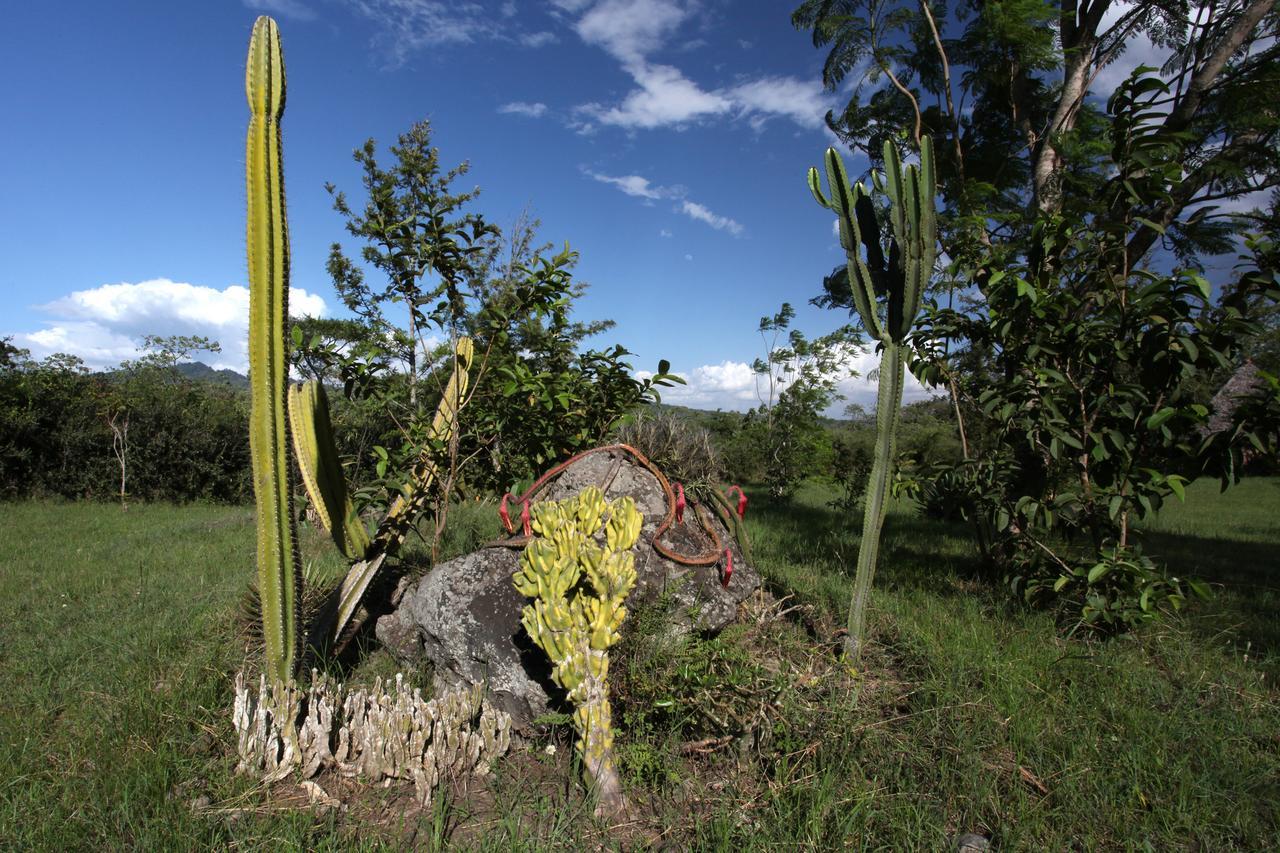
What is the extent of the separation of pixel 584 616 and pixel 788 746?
2.97ft

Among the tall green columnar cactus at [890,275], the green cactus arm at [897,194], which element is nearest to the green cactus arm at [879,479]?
the tall green columnar cactus at [890,275]

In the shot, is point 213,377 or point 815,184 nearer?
point 815,184

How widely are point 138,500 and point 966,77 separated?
16021mm

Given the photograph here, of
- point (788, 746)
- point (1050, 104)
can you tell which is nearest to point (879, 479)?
point (788, 746)

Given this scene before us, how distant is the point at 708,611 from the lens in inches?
114

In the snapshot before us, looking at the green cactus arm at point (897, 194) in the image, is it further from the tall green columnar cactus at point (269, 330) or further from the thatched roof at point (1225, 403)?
the tall green columnar cactus at point (269, 330)

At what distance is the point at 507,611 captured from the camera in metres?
2.66

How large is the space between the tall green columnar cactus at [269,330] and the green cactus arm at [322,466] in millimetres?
321

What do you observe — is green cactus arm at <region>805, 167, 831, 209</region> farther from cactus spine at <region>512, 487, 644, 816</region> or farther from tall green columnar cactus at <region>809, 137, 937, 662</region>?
cactus spine at <region>512, 487, 644, 816</region>

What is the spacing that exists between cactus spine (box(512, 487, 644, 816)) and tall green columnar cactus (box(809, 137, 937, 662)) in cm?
132

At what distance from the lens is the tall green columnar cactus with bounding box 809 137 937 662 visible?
2.75 m

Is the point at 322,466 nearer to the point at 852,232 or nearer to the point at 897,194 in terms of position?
the point at 852,232

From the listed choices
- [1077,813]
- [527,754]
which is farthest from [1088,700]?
[527,754]

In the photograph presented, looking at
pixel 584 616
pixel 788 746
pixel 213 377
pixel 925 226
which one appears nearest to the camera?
pixel 584 616
